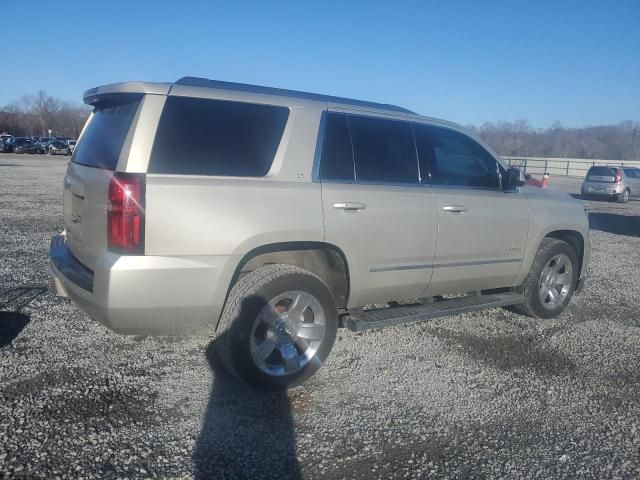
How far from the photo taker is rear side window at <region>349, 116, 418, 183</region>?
410cm

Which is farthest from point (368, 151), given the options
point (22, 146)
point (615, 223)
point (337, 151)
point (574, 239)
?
point (22, 146)

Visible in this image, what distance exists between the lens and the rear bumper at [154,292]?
3.13 m

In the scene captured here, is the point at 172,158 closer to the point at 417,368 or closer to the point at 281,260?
the point at 281,260

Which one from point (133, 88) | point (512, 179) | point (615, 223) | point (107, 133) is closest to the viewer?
point (133, 88)

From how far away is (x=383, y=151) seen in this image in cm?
425

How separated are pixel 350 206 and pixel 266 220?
0.68 metres

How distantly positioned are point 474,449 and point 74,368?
2787mm

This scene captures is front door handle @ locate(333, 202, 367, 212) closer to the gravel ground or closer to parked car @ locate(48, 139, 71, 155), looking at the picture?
the gravel ground

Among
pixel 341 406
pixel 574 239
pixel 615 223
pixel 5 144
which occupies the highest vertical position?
pixel 5 144

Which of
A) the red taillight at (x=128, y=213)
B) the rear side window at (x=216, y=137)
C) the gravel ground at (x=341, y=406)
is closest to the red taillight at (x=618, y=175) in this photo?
the gravel ground at (x=341, y=406)

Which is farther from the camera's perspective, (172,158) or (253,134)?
(253,134)

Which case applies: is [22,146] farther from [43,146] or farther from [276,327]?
[276,327]

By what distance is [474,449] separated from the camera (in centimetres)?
305

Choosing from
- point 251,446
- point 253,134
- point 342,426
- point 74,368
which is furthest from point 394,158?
point 74,368
